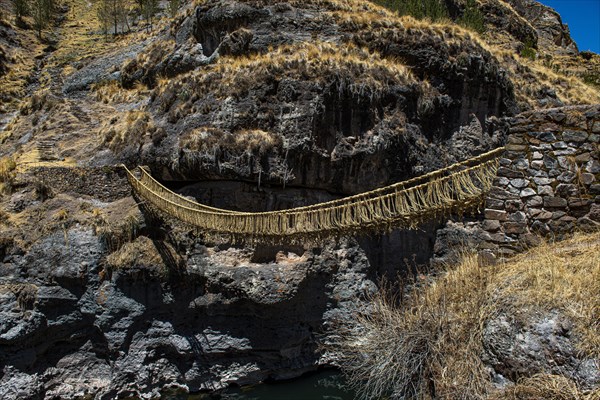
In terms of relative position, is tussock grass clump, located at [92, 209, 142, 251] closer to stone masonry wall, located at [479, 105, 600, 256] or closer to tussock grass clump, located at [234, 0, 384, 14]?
tussock grass clump, located at [234, 0, 384, 14]

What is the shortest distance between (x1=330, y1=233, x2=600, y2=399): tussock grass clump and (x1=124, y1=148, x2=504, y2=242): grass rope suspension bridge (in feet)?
4.04

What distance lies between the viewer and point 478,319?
182 inches

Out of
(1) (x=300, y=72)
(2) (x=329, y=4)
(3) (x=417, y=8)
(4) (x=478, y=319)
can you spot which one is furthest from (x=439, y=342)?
(3) (x=417, y=8)

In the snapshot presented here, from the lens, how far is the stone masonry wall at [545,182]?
558cm

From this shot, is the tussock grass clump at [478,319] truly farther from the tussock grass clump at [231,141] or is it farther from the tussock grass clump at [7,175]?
the tussock grass clump at [7,175]

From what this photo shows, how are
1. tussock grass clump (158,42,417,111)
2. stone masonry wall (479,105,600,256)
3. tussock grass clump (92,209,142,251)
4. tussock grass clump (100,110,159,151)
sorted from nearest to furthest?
stone masonry wall (479,105,600,256), tussock grass clump (92,209,142,251), tussock grass clump (158,42,417,111), tussock grass clump (100,110,159,151)

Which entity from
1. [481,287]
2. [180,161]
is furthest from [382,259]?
[481,287]

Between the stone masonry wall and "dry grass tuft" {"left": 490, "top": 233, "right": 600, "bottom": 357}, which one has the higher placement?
the stone masonry wall

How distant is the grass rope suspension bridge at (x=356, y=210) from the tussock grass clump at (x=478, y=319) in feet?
4.04

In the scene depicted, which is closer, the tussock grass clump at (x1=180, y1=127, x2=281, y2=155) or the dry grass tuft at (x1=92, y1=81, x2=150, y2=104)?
the tussock grass clump at (x1=180, y1=127, x2=281, y2=155)

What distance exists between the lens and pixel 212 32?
16.2 m

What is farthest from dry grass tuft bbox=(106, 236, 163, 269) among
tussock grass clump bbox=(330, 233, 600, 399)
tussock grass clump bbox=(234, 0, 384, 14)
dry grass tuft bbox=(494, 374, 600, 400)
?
dry grass tuft bbox=(494, 374, 600, 400)

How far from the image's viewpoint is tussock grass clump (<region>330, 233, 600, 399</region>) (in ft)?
Result: 13.0

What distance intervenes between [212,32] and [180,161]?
5.58 metres
